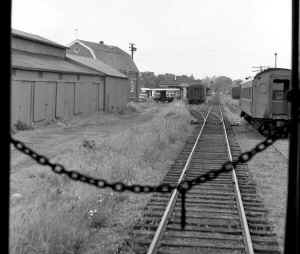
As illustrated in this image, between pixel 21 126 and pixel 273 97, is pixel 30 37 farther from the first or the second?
pixel 273 97

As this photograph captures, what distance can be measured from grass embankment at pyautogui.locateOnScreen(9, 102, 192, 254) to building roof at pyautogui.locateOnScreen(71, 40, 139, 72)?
52.7 m

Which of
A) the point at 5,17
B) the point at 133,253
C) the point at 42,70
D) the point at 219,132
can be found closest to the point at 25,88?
the point at 42,70

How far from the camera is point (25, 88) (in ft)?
77.1

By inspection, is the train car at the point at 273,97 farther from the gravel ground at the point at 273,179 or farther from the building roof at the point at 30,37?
the building roof at the point at 30,37

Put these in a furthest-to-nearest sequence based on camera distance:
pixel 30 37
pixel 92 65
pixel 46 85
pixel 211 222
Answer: pixel 92 65 < pixel 30 37 < pixel 46 85 < pixel 211 222

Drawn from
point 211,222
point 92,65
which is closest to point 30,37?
point 92,65

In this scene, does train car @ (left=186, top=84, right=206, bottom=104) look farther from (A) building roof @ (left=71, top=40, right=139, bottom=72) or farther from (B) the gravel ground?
(B) the gravel ground

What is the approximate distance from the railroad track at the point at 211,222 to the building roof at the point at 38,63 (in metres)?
15.1

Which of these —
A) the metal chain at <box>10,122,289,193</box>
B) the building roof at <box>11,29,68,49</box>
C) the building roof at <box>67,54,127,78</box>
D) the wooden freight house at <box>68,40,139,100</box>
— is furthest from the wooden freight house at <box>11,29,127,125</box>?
the wooden freight house at <box>68,40,139,100</box>

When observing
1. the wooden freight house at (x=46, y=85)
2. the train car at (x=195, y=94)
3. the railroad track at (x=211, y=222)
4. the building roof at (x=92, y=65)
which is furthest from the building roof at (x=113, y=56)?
the railroad track at (x=211, y=222)

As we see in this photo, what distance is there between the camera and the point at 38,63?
90.1ft

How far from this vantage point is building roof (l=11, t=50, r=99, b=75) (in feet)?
78.7

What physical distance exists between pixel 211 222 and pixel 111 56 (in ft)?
209

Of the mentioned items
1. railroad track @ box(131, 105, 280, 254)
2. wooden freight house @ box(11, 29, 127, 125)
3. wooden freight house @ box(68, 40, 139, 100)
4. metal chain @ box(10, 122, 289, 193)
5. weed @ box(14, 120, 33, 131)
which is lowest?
railroad track @ box(131, 105, 280, 254)
